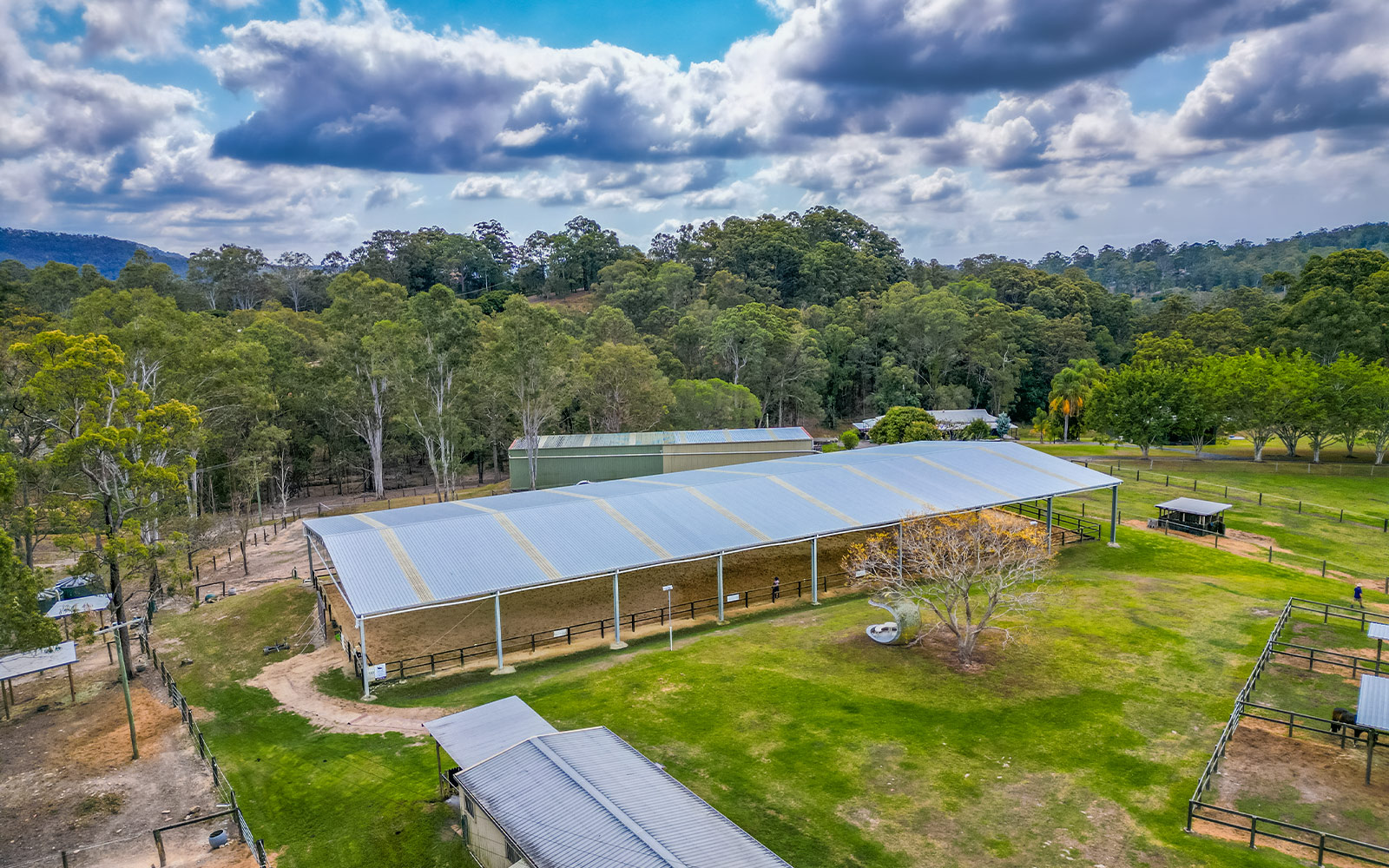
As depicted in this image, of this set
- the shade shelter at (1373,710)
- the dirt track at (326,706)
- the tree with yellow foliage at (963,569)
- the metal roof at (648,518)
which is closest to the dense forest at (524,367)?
the dirt track at (326,706)

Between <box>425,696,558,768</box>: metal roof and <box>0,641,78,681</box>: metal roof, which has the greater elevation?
<box>425,696,558,768</box>: metal roof

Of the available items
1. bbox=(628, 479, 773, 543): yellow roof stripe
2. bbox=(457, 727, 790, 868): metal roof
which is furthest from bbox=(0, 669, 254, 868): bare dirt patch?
bbox=(628, 479, 773, 543): yellow roof stripe

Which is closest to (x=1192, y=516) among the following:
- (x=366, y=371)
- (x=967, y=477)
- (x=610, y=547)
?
(x=967, y=477)

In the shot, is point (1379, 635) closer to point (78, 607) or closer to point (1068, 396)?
point (78, 607)

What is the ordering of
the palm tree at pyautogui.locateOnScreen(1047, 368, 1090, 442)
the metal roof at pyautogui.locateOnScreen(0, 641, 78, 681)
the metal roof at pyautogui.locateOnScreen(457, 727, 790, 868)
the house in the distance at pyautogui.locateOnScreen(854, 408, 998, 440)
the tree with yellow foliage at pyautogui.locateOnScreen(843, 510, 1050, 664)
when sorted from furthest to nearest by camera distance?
1. the house in the distance at pyautogui.locateOnScreen(854, 408, 998, 440)
2. the palm tree at pyautogui.locateOnScreen(1047, 368, 1090, 442)
3. the tree with yellow foliage at pyautogui.locateOnScreen(843, 510, 1050, 664)
4. the metal roof at pyautogui.locateOnScreen(0, 641, 78, 681)
5. the metal roof at pyautogui.locateOnScreen(457, 727, 790, 868)

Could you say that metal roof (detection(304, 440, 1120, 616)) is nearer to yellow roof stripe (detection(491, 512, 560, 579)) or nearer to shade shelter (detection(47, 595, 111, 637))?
yellow roof stripe (detection(491, 512, 560, 579))

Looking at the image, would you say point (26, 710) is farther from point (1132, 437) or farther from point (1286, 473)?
point (1286, 473)
